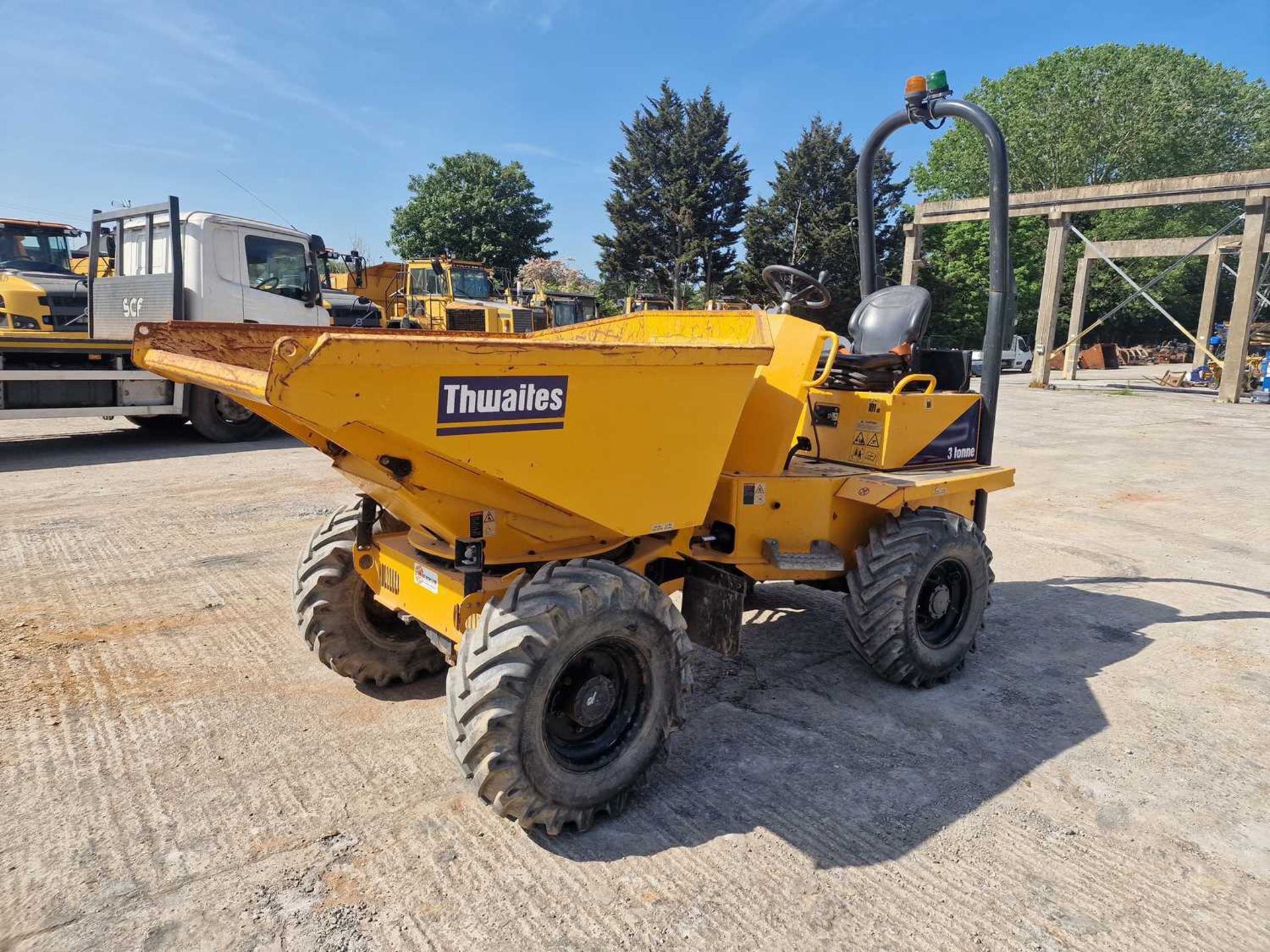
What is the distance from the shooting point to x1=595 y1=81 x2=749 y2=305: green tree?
34.3 metres

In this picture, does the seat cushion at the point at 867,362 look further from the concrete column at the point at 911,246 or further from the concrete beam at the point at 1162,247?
the concrete beam at the point at 1162,247

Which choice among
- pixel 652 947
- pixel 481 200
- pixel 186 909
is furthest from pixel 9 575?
pixel 481 200

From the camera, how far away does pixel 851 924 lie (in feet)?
7.68

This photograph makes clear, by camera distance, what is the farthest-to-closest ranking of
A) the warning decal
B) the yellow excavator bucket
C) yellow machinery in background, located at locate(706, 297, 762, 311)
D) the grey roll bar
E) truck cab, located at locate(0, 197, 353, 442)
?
1. truck cab, located at locate(0, 197, 353, 442)
2. yellow machinery in background, located at locate(706, 297, 762, 311)
3. the grey roll bar
4. the warning decal
5. the yellow excavator bucket

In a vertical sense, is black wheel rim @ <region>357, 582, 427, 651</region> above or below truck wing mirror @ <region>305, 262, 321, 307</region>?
below

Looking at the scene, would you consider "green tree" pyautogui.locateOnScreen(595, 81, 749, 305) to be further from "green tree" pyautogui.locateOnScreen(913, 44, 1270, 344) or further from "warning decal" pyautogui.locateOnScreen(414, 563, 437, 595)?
"warning decal" pyautogui.locateOnScreen(414, 563, 437, 595)

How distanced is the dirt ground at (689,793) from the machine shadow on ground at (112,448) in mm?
4047

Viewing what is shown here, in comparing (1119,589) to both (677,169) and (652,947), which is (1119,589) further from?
(677,169)

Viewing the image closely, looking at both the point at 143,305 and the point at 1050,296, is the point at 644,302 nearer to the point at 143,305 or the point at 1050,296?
the point at 143,305

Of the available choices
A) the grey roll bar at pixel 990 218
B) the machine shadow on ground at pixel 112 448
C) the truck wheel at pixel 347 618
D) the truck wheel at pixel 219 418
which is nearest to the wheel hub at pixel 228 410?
the truck wheel at pixel 219 418

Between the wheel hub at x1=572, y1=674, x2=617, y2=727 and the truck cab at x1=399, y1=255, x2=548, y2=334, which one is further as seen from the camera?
the truck cab at x1=399, y1=255, x2=548, y2=334

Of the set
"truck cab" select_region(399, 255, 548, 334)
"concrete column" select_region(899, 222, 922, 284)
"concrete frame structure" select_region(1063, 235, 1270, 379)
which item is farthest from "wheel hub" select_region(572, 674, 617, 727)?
"concrete frame structure" select_region(1063, 235, 1270, 379)

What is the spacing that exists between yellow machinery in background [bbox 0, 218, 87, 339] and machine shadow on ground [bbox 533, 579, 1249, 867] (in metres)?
9.01

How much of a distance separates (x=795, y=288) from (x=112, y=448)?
876 centimetres
